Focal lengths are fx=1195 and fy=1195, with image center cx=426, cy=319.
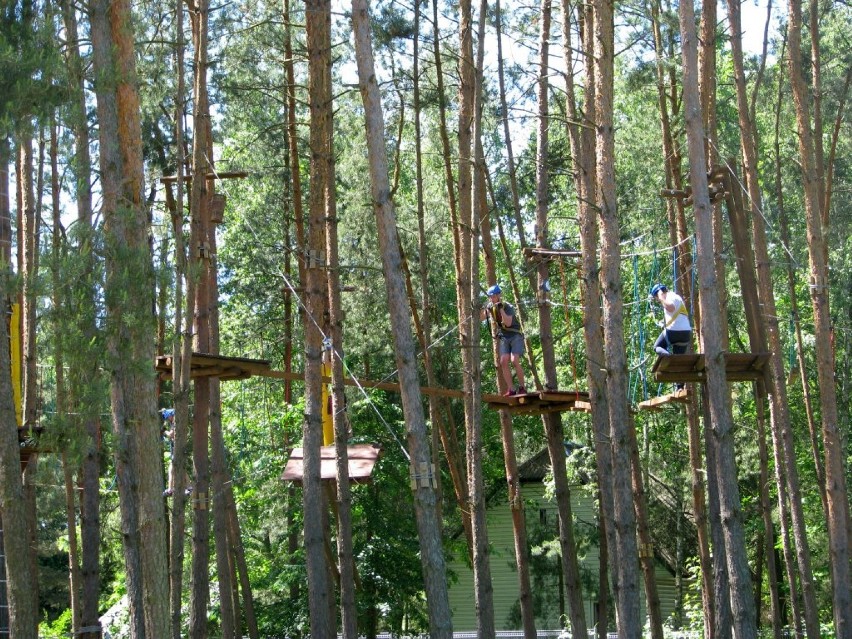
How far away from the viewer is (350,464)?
14125mm

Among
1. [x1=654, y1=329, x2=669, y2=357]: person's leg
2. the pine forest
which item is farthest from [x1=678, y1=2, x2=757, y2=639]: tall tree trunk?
[x1=654, y1=329, x2=669, y2=357]: person's leg

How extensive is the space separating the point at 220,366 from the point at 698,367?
476cm

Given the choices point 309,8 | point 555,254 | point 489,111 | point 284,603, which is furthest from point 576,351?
point 309,8

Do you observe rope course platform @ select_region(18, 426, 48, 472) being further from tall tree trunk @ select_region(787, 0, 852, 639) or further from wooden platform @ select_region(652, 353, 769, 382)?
tall tree trunk @ select_region(787, 0, 852, 639)

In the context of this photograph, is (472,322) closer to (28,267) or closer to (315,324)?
(315,324)

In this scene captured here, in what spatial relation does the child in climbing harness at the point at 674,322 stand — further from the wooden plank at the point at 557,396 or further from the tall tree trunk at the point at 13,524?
the tall tree trunk at the point at 13,524

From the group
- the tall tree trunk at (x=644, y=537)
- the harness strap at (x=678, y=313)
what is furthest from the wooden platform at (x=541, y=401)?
the tall tree trunk at (x=644, y=537)

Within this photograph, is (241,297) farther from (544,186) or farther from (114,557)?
(544,186)

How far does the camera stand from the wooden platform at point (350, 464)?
13938 millimetres

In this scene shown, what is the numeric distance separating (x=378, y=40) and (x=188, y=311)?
686cm

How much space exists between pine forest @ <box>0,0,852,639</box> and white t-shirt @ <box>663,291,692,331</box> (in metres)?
0.05

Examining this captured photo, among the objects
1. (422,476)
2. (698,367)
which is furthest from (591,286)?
(422,476)

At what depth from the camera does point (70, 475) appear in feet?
48.3

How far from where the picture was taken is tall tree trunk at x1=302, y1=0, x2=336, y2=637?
487 inches
